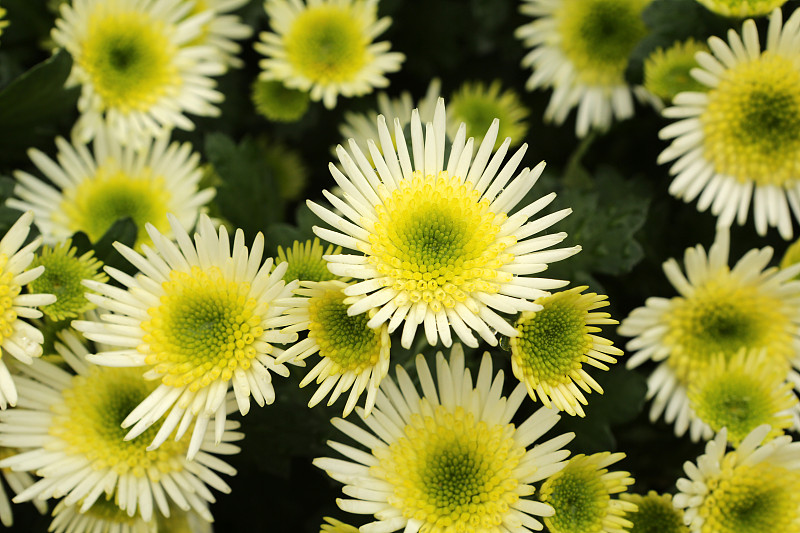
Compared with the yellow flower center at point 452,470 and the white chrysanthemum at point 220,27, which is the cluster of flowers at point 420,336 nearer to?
the yellow flower center at point 452,470

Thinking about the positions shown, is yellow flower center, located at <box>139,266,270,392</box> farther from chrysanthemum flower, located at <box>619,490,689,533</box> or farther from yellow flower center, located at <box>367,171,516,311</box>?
chrysanthemum flower, located at <box>619,490,689,533</box>

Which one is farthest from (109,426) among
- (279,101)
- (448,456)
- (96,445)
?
(279,101)

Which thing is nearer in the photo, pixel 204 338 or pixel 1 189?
pixel 204 338

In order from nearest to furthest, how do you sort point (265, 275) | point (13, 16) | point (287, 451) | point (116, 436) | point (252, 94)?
point (265, 275) → point (116, 436) → point (287, 451) → point (13, 16) → point (252, 94)

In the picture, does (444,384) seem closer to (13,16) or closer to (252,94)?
(252,94)

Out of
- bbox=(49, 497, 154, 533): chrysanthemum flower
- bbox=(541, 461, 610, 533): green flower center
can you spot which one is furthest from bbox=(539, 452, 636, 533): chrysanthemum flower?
bbox=(49, 497, 154, 533): chrysanthemum flower

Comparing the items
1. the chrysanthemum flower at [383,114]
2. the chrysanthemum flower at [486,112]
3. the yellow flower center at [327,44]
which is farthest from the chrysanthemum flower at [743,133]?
the yellow flower center at [327,44]

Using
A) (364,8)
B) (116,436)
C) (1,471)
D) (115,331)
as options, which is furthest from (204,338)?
(364,8)
